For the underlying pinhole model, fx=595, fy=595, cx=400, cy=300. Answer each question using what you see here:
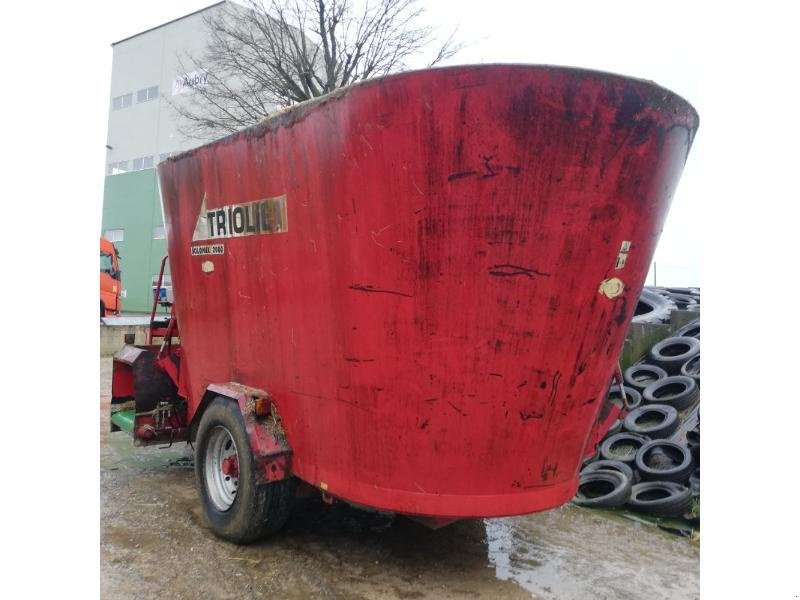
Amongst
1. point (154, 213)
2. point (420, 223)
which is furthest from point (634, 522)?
point (154, 213)

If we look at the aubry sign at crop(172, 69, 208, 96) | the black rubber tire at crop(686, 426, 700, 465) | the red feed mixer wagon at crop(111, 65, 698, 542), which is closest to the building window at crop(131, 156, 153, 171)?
the aubry sign at crop(172, 69, 208, 96)

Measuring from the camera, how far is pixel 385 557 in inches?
155

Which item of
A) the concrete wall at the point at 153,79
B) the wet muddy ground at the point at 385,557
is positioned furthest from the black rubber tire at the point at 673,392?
the concrete wall at the point at 153,79

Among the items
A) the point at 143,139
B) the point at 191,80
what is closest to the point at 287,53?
the point at 191,80

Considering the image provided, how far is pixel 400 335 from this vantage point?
303cm

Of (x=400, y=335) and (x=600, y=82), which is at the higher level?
(x=600, y=82)

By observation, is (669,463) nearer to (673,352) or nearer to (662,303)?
(673,352)

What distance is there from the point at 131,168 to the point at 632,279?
81.4 feet

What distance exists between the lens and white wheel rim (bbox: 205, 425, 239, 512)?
13.7 ft

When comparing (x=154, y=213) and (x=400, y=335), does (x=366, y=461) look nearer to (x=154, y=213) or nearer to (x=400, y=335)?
(x=400, y=335)

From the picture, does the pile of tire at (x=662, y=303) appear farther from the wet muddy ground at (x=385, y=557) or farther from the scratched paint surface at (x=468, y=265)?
the scratched paint surface at (x=468, y=265)

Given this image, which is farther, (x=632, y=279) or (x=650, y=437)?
(x=650, y=437)

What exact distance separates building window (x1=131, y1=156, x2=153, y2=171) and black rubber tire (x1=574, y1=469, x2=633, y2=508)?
2277 cm

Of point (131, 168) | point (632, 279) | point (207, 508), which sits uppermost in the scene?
point (131, 168)
